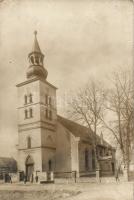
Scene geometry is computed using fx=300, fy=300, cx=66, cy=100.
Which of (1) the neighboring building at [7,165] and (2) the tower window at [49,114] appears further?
(1) the neighboring building at [7,165]

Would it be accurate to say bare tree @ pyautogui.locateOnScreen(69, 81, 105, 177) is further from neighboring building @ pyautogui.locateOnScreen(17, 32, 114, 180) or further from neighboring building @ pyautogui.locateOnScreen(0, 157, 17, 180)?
neighboring building @ pyautogui.locateOnScreen(0, 157, 17, 180)

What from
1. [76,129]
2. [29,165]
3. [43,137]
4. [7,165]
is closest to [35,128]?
[43,137]

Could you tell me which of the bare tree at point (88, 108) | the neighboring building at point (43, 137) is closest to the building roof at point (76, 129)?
the neighboring building at point (43, 137)

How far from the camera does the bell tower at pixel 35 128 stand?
52.2 ft

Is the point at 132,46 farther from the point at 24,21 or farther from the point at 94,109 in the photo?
the point at 94,109

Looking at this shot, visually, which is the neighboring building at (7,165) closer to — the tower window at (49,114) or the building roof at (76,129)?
the building roof at (76,129)

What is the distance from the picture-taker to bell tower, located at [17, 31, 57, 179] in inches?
627

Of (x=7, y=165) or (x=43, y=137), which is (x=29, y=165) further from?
(x=7, y=165)

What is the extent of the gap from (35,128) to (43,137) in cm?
68

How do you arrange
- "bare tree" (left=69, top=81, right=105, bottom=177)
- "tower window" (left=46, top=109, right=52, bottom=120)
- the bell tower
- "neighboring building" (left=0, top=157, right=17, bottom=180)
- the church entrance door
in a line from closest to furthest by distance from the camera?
"bare tree" (left=69, top=81, right=105, bottom=177) < the bell tower < the church entrance door < "tower window" (left=46, top=109, right=52, bottom=120) < "neighboring building" (left=0, top=157, right=17, bottom=180)

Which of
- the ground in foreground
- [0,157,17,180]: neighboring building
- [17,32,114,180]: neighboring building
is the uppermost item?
[17,32,114,180]: neighboring building

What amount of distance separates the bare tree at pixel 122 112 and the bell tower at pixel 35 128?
213 inches

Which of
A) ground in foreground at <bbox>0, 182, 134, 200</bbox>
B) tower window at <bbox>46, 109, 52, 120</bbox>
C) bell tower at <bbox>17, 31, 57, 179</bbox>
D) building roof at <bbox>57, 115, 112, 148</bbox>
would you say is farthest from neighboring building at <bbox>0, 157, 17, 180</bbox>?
ground in foreground at <bbox>0, 182, 134, 200</bbox>

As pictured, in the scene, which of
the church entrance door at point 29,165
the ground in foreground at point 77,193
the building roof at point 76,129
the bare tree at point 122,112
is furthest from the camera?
the building roof at point 76,129
